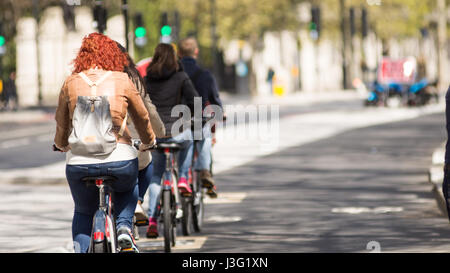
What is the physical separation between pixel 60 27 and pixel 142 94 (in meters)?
56.0

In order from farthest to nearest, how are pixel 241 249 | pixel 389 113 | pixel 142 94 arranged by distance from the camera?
pixel 389 113
pixel 241 249
pixel 142 94

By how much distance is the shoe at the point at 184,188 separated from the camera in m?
10.5

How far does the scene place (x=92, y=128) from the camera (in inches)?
260

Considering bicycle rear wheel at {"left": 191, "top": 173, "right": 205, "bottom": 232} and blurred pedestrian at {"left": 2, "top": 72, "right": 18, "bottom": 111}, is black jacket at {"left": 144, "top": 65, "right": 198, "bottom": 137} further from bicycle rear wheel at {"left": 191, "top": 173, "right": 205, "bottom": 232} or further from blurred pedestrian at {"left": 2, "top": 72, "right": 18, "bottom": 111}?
blurred pedestrian at {"left": 2, "top": 72, "right": 18, "bottom": 111}

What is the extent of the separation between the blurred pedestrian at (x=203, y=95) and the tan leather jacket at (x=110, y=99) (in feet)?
14.3

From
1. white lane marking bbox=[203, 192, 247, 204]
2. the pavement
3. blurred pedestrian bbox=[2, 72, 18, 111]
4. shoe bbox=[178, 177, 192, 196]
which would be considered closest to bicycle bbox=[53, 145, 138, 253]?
shoe bbox=[178, 177, 192, 196]

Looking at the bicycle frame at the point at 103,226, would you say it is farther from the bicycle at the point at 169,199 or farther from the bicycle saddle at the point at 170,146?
the bicycle saddle at the point at 170,146

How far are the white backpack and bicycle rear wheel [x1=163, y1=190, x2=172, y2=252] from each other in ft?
9.32

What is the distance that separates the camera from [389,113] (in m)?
35.8

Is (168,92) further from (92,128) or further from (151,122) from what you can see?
(92,128)

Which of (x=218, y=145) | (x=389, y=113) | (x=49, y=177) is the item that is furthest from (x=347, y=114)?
(x=49, y=177)

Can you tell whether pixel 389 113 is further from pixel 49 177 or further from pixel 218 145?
pixel 49 177

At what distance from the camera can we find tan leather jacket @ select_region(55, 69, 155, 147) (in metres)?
6.77

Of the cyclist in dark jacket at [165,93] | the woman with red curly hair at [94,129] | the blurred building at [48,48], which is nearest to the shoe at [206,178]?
the cyclist in dark jacket at [165,93]
